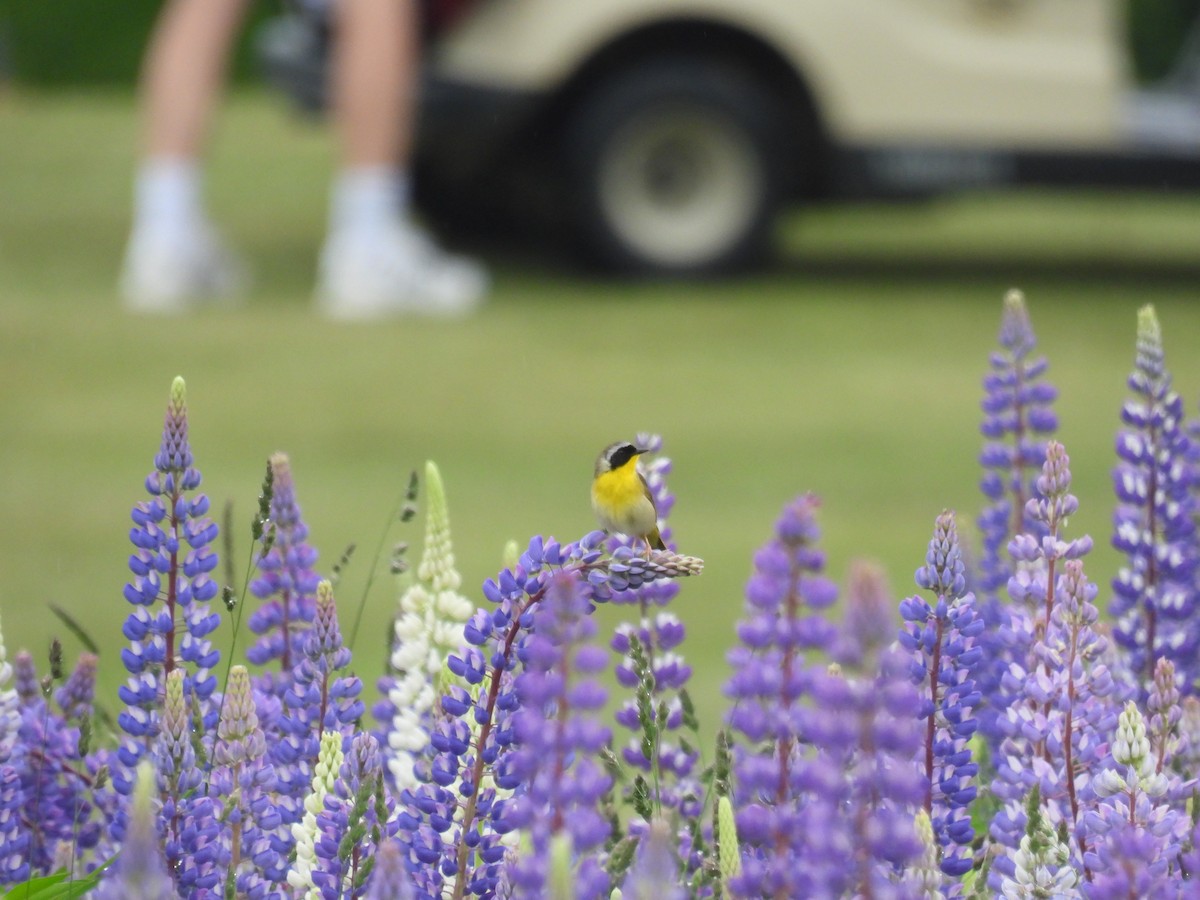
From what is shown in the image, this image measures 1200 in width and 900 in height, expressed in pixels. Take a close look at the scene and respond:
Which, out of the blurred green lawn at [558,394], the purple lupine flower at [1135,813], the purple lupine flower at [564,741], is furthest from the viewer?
the blurred green lawn at [558,394]

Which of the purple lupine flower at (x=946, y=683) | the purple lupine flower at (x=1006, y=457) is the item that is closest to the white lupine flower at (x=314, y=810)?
the purple lupine flower at (x=946, y=683)

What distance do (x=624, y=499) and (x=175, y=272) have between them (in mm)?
6807

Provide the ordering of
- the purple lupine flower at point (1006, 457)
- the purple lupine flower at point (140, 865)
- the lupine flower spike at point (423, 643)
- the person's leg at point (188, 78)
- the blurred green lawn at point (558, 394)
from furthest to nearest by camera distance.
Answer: the person's leg at point (188, 78) < the blurred green lawn at point (558, 394) < the purple lupine flower at point (1006, 457) < the lupine flower spike at point (423, 643) < the purple lupine flower at point (140, 865)

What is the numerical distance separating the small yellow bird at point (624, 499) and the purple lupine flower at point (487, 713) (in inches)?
7.0

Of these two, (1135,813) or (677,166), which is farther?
(677,166)

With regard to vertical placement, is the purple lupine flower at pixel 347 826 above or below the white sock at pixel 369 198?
below

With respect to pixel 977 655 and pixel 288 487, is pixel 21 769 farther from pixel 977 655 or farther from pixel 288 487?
pixel 977 655

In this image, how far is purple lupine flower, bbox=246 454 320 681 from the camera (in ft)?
5.39

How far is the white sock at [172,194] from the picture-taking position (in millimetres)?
8125

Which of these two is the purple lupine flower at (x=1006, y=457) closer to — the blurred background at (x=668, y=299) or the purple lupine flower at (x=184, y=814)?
the purple lupine flower at (x=184, y=814)

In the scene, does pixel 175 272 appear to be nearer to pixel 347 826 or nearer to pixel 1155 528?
pixel 1155 528

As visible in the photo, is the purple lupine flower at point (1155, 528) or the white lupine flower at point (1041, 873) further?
the purple lupine flower at point (1155, 528)

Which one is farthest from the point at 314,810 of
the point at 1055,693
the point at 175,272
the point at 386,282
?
the point at 175,272

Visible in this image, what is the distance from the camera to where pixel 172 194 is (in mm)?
8125
